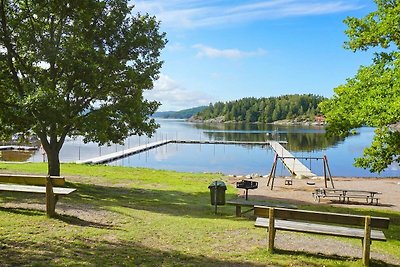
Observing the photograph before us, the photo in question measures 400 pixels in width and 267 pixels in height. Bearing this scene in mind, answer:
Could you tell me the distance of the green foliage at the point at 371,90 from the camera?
33.0 feet

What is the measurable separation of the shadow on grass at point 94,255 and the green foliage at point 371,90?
5975mm

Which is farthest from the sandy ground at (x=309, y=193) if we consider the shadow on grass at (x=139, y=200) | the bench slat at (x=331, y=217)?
the bench slat at (x=331, y=217)

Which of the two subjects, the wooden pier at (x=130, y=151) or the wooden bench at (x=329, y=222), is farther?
the wooden pier at (x=130, y=151)

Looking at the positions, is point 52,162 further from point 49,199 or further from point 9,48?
point 49,199

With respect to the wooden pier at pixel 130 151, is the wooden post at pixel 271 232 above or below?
above

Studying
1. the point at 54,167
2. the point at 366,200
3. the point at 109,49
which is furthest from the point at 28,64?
the point at 366,200

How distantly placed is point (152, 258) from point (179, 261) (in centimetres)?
45

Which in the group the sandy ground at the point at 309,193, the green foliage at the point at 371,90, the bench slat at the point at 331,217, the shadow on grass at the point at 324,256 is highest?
the green foliage at the point at 371,90

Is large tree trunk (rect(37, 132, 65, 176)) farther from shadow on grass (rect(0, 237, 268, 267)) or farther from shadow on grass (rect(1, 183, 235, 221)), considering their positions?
shadow on grass (rect(0, 237, 268, 267))

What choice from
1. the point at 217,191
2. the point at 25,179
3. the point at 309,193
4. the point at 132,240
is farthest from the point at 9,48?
the point at 309,193

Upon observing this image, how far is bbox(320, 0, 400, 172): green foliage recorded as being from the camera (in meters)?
10.0

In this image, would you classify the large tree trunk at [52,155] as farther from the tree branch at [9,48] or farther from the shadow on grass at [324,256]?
the shadow on grass at [324,256]

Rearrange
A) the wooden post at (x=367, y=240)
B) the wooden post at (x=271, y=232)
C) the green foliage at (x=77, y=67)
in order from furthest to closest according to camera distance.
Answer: the green foliage at (x=77, y=67) < the wooden post at (x=271, y=232) < the wooden post at (x=367, y=240)

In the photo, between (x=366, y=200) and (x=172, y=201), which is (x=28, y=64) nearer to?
(x=172, y=201)
